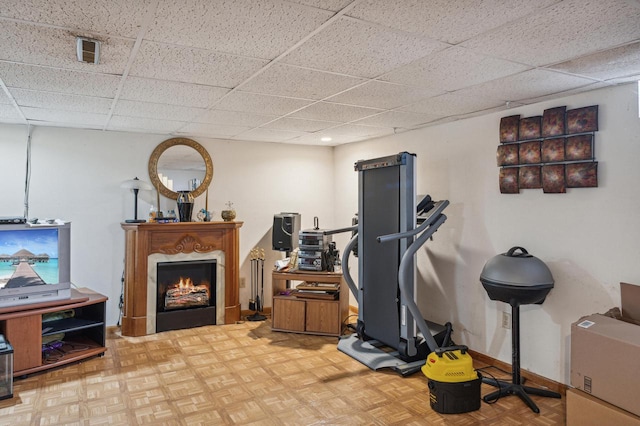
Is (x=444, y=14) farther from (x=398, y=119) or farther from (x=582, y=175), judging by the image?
(x=398, y=119)

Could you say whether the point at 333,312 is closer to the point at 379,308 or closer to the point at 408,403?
the point at 379,308

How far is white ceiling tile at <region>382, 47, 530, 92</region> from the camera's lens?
88.3 inches

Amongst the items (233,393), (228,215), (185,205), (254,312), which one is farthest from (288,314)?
(185,205)

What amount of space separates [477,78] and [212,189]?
3.51 meters

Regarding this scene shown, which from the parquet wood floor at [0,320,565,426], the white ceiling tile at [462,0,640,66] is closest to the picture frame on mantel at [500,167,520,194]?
the white ceiling tile at [462,0,640,66]

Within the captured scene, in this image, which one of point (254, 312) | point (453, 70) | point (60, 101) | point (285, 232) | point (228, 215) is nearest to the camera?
point (453, 70)

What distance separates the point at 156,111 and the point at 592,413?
377 centimetres

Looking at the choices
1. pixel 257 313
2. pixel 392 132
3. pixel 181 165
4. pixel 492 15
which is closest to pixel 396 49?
pixel 492 15

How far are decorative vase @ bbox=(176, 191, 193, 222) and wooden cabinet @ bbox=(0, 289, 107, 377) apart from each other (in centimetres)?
122

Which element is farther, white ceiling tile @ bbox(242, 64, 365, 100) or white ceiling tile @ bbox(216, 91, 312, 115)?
white ceiling tile @ bbox(216, 91, 312, 115)

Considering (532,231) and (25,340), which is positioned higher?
(532,231)

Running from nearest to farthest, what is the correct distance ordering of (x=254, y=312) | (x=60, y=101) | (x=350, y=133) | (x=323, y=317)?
(x=60, y=101) → (x=323, y=317) → (x=350, y=133) → (x=254, y=312)

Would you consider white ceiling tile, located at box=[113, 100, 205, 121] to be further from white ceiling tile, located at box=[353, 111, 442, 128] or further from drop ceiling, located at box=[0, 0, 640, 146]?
white ceiling tile, located at box=[353, 111, 442, 128]

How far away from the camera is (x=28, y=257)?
357 centimetres
